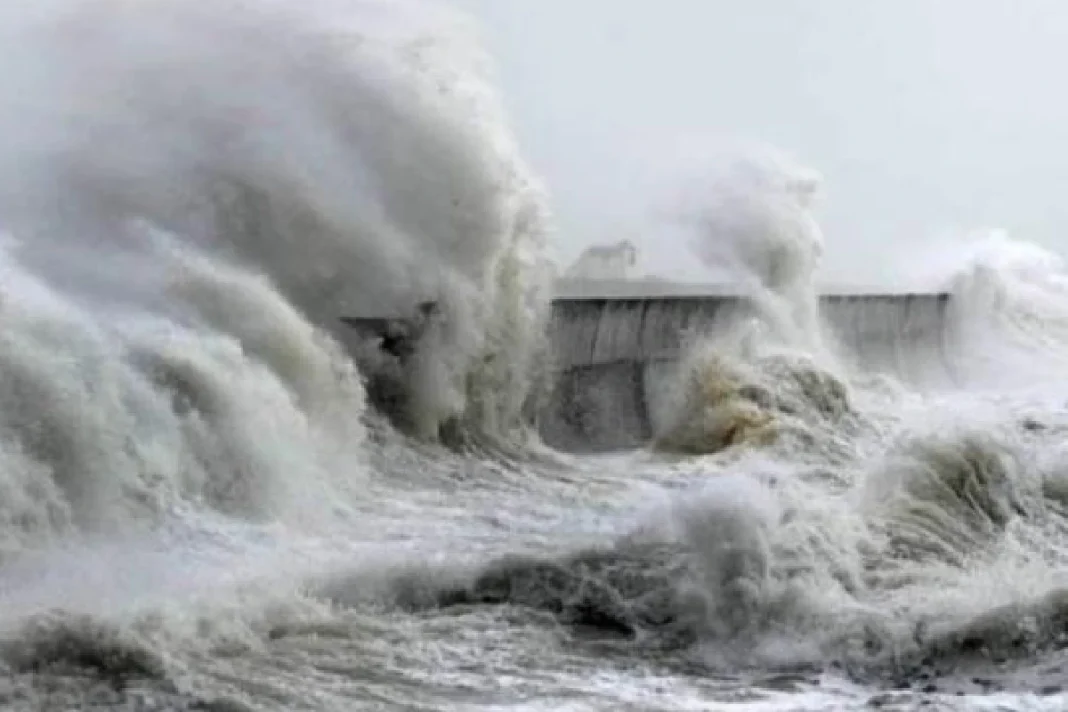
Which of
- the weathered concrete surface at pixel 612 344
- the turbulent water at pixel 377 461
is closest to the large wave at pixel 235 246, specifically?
the turbulent water at pixel 377 461

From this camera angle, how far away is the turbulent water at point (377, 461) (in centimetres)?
543

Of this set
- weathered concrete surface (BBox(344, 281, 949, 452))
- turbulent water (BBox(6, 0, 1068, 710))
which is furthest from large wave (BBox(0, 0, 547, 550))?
weathered concrete surface (BBox(344, 281, 949, 452))

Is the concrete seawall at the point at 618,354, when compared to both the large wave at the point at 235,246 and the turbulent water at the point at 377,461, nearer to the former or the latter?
the turbulent water at the point at 377,461

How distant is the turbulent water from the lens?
5.43 meters

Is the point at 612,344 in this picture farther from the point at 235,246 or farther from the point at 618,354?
the point at 235,246

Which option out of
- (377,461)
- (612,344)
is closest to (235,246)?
(377,461)

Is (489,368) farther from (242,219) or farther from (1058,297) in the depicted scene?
(1058,297)

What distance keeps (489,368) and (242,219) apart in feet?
6.99

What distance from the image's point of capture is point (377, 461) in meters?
9.03

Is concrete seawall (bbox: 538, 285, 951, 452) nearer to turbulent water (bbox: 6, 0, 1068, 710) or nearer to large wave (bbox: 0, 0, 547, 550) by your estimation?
turbulent water (bbox: 6, 0, 1068, 710)

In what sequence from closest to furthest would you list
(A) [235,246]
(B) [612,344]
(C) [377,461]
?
1. (C) [377,461]
2. (A) [235,246]
3. (B) [612,344]

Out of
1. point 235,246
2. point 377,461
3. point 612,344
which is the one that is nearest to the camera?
point 377,461

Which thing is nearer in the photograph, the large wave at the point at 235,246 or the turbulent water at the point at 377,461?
the turbulent water at the point at 377,461

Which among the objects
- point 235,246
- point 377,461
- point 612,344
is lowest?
point 377,461
